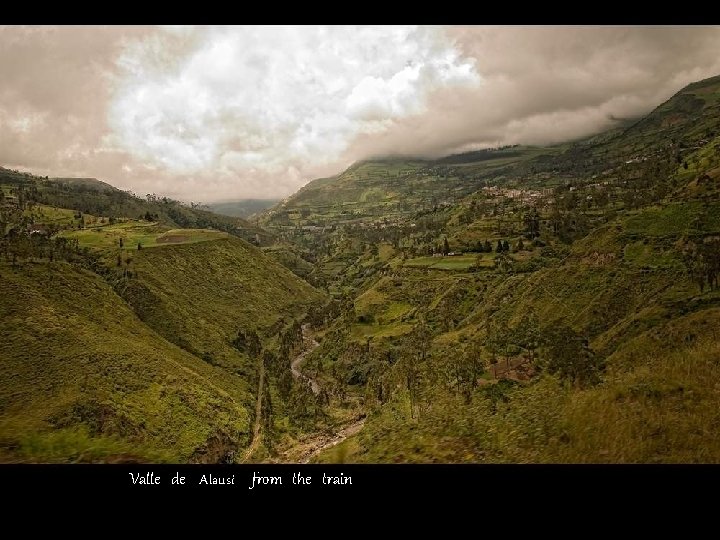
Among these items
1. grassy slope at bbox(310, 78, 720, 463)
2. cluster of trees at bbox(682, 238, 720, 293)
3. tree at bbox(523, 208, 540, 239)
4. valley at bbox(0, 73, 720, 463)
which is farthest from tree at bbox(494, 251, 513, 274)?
cluster of trees at bbox(682, 238, 720, 293)

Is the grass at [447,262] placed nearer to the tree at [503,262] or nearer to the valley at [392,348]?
the valley at [392,348]

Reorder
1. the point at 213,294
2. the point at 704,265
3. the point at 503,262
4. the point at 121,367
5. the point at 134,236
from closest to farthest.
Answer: the point at 704,265, the point at 121,367, the point at 503,262, the point at 213,294, the point at 134,236

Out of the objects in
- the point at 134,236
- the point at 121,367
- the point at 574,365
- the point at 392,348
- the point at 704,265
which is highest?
the point at 134,236

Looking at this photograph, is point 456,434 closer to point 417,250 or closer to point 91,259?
point 91,259

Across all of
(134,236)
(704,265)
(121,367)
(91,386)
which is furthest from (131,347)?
(134,236)

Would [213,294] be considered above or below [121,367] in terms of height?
above

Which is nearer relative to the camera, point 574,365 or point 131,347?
point 574,365

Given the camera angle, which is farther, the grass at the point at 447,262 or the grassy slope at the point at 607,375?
the grass at the point at 447,262

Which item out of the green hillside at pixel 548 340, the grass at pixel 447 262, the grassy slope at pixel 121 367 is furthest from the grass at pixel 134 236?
the grass at pixel 447 262

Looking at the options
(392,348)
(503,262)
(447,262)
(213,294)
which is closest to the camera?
(392,348)

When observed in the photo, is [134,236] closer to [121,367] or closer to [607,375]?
[121,367]

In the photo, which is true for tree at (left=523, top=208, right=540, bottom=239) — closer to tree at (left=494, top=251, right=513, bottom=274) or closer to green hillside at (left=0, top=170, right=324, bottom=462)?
tree at (left=494, top=251, right=513, bottom=274)

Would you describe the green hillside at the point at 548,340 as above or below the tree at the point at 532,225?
below

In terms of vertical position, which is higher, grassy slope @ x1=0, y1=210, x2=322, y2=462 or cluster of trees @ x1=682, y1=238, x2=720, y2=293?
cluster of trees @ x1=682, y1=238, x2=720, y2=293
